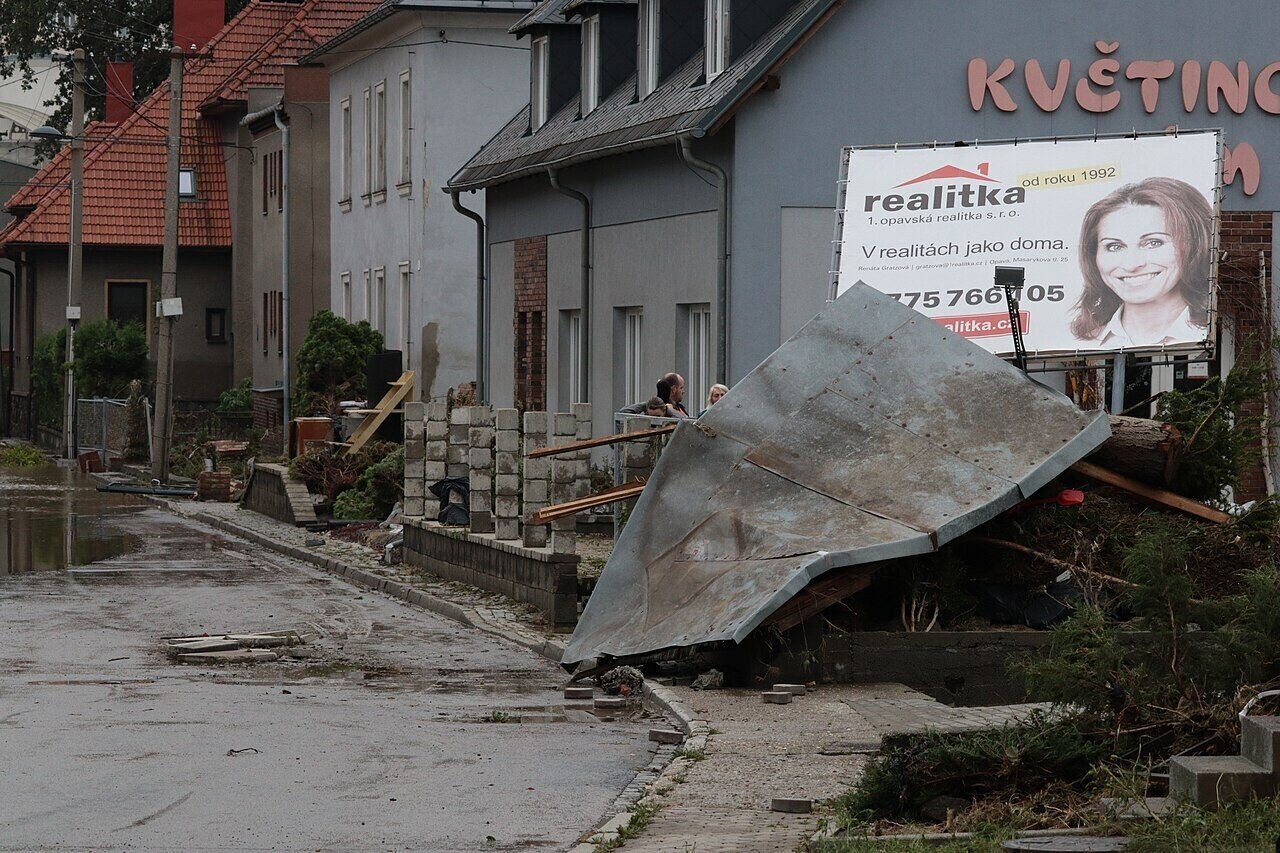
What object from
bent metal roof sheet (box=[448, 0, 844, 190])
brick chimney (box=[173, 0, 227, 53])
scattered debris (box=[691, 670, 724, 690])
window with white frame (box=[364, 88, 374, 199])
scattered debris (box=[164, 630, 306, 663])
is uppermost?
brick chimney (box=[173, 0, 227, 53])

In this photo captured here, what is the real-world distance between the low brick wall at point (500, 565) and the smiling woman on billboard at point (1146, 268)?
562cm

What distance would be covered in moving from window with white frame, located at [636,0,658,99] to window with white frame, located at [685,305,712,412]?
2.90 meters

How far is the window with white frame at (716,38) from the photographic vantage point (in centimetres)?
2138

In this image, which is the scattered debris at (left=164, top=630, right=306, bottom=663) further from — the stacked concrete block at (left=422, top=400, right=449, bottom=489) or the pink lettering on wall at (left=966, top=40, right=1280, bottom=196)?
the pink lettering on wall at (left=966, top=40, right=1280, bottom=196)

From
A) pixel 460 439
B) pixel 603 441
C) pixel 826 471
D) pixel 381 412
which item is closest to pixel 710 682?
pixel 826 471

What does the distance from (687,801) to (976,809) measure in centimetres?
153

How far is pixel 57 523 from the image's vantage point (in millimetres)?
28266

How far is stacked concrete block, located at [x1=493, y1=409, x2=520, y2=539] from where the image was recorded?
18453 mm

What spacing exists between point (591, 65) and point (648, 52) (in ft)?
7.69

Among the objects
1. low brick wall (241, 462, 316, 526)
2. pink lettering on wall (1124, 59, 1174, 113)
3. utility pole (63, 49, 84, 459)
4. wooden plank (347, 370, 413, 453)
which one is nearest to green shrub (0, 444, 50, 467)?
utility pole (63, 49, 84, 459)

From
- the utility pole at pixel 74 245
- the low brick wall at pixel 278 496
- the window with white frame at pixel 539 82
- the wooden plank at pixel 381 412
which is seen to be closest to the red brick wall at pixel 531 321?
the window with white frame at pixel 539 82

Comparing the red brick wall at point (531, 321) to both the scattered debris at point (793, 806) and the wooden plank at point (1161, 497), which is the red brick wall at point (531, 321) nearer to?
the wooden plank at point (1161, 497)

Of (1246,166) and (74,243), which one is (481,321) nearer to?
(1246,166)

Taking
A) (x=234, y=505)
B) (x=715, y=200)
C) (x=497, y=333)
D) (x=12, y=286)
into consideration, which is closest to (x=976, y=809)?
(x=715, y=200)
